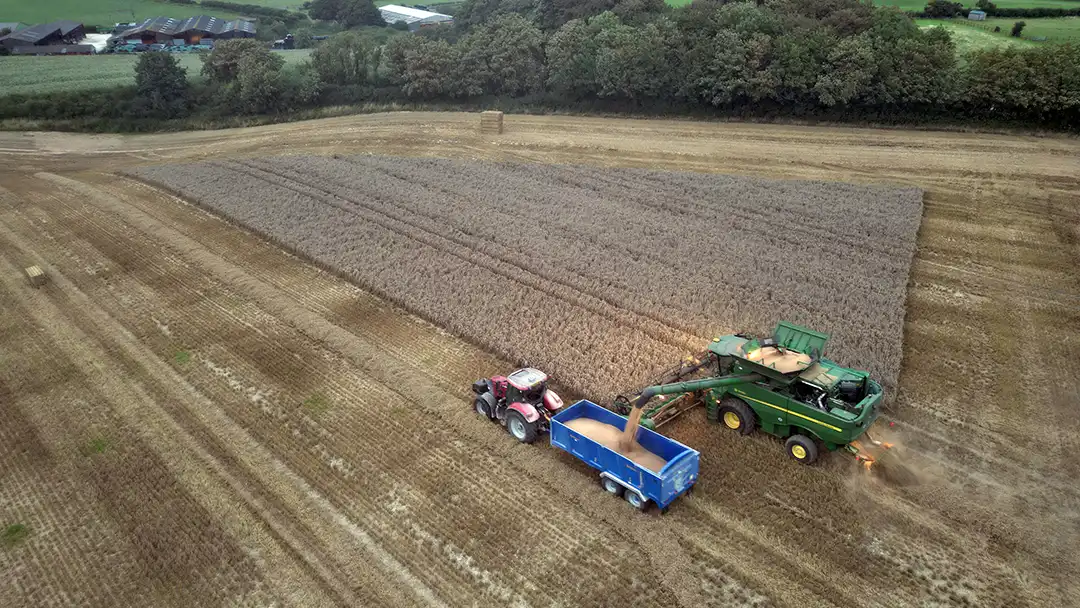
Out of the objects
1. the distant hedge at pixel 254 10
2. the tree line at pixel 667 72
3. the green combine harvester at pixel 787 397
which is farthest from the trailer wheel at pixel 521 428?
the distant hedge at pixel 254 10

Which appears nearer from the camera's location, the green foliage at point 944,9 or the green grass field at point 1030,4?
the green foliage at point 944,9

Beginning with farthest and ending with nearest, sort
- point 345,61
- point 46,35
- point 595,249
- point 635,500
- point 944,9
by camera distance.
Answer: point 46,35
point 345,61
point 944,9
point 595,249
point 635,500

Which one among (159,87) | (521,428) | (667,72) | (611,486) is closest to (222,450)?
(521,428)

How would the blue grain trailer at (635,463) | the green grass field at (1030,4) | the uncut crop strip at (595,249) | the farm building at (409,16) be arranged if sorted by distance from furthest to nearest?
the farm building at (409,16)
the green grass field at (1030,4)
the uncut crop strip at (595,249)
the blue grain trailer at (635,463)

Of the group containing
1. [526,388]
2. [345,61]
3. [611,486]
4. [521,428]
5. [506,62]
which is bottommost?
[611,486]

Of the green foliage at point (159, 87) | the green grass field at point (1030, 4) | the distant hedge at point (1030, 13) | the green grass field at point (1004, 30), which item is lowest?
the green foliage at point (159, 87)

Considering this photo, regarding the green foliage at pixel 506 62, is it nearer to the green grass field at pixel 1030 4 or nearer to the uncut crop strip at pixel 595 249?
the uncut crop strip at pixel 595 249

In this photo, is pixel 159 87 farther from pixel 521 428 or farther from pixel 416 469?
pixel 521 428
